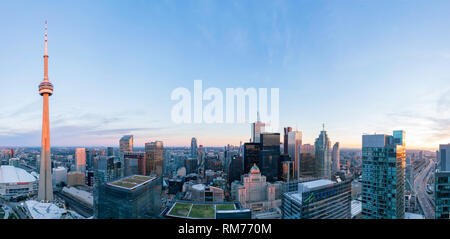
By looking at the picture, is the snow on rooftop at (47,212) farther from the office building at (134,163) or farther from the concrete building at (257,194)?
the concrete building at (257,194)

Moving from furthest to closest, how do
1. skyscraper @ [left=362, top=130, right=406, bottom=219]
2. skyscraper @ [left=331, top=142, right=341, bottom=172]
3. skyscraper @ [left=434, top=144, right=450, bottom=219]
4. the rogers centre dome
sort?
skyscraper @ [left=331, top=142, right=341, bottom=172]
the rogers centre dome
skyscraper @ [left=362, top=130, right=406, bottom=219]
skyscraper @ [left=434, top=144, right=450, bottom=219]

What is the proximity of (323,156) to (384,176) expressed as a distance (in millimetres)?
20450

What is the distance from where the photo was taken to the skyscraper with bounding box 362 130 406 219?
24.3 ft

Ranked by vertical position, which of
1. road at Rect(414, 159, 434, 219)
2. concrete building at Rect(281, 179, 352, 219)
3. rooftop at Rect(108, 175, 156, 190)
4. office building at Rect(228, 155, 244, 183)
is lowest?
office building at Rect(228, 155, 244, 183)

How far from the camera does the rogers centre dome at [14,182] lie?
1382 cm

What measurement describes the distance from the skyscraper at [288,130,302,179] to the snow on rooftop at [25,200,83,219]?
25.0 m

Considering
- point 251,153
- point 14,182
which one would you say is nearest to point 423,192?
point 251,153

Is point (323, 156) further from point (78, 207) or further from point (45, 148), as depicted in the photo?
point (45, 148)

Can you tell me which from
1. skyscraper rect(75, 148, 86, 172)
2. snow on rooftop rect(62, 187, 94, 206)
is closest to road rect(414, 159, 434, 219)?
snow on rooftop rect(62, 187, 94, 206)

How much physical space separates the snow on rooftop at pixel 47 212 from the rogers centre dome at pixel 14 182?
6.27 meters

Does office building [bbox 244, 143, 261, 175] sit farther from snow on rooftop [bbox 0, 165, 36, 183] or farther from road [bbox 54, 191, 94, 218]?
snow on rooftop [bbox 0, 165, 36, 183]

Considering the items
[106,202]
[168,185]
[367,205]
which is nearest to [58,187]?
[168,185]
